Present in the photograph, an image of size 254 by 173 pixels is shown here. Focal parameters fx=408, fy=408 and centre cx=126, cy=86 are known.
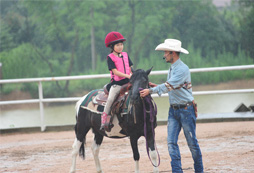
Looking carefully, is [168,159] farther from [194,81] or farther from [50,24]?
[50,24]

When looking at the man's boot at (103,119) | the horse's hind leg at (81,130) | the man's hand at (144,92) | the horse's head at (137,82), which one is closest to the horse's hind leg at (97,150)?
the horse's hind leg at (81,130)

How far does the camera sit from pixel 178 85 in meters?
5.03

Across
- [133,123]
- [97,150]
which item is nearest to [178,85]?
[133,123]

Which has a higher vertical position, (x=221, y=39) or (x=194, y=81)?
(x=221, y=39)

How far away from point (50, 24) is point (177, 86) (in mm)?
25276

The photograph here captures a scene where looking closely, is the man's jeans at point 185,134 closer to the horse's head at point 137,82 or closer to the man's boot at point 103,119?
the horse's head at point 137,82

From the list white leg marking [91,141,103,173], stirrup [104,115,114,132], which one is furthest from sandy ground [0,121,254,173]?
stirrup [104,115,114,132]

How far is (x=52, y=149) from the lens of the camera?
891cm

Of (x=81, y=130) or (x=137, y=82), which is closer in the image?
(x=137, y=82)

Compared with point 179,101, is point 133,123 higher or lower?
lower

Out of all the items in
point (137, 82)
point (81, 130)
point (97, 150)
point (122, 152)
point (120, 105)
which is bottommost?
point (122, 152)

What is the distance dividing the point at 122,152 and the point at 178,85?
344 cm

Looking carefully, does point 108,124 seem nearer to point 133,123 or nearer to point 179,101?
point 133,123

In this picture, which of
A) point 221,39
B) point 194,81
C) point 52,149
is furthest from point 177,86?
point 221,39
